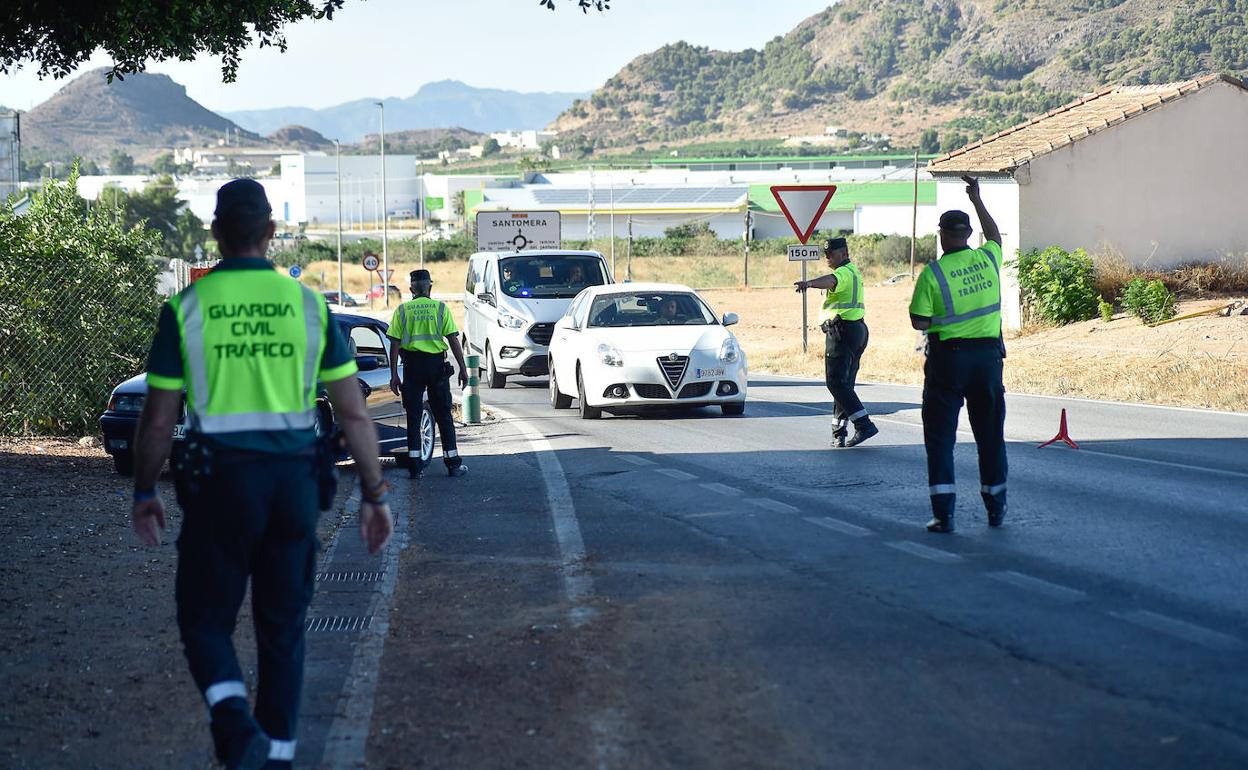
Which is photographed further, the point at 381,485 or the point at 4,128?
the point at 4,128

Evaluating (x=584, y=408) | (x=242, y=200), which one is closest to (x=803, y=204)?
(x=584, y=408)

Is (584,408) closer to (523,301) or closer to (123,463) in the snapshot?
(123,463)

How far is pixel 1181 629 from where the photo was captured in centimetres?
650

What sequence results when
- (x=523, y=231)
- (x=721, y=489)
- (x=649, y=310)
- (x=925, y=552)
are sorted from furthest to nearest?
1. (x=523, y=231)
2. (x=649, y=310)
3. (x=721, y=489)
4. (x=925, y=552)

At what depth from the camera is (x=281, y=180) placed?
180 metres

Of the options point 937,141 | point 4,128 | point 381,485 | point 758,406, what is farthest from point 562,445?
point 937,141

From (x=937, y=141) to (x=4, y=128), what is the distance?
472 feet

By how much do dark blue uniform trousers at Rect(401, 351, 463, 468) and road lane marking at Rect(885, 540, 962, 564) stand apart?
5233 mm

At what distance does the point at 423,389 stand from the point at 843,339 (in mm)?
3850

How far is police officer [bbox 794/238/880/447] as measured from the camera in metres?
A: 13.9

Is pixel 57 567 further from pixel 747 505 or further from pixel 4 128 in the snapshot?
pixel 4 128

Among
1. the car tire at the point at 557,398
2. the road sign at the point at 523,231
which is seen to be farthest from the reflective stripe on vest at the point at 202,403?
the road sign at the point at 523,231

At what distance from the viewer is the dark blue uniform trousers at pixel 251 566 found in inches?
183

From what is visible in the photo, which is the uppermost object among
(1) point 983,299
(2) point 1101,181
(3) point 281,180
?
(3) point 281,180
